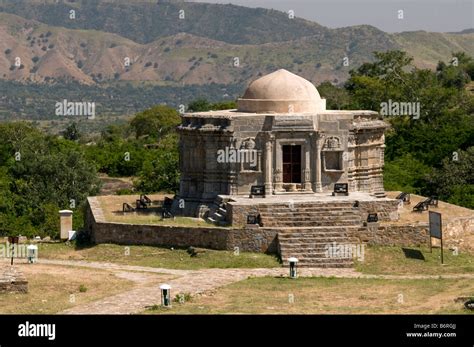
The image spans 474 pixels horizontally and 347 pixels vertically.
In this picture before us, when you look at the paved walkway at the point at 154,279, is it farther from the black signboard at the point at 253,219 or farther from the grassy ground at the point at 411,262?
the black signboard at the point at 253,219

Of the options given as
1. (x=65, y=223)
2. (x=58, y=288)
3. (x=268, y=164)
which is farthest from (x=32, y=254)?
(x=268, y=164)

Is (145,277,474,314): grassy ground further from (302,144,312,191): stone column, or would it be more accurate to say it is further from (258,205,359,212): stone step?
(302,144,312,191): stone column

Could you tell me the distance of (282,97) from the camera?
46.5 meters

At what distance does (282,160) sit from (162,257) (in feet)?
20.4

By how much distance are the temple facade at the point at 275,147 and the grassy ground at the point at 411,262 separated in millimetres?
4591

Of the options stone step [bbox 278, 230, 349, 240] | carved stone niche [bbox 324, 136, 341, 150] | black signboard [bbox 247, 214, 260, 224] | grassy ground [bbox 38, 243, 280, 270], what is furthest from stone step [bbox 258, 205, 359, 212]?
carved stone niche [bbox 324, 136, 341, 150]

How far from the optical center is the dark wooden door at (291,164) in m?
45.8

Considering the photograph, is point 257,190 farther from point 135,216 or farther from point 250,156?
point 135,216

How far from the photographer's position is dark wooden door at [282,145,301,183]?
45.8 meters

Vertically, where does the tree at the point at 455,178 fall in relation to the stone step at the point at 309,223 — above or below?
above

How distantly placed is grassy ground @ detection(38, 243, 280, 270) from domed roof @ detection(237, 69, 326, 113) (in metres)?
6.83

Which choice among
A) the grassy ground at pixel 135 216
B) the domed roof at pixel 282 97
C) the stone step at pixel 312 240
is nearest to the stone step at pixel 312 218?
the stone step at pixel 312 240
